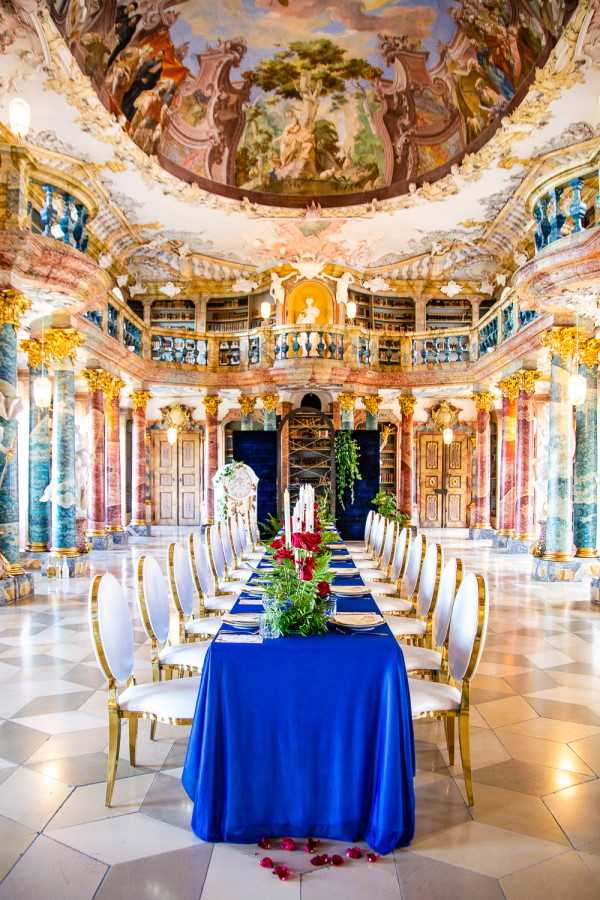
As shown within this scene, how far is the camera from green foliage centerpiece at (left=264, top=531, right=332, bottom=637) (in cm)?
312

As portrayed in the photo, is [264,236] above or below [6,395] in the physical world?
above

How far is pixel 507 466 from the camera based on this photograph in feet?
49.3

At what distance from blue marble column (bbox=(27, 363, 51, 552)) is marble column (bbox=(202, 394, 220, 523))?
21.9 ft

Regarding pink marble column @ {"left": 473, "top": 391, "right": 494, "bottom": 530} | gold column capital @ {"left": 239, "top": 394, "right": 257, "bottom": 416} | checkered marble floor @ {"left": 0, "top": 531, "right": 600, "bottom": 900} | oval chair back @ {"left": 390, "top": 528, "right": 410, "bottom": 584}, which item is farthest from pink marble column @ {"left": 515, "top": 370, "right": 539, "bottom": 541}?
checkered marble floor @ {"left": 0, "top": 531, "right": 600, "bottom": 900}

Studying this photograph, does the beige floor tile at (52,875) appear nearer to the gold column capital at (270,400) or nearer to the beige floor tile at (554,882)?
the beige floor tile at (554,882)

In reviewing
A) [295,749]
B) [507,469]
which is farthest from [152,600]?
[507,469]

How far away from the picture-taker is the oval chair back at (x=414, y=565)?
5.51 m

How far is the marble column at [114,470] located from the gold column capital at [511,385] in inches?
341

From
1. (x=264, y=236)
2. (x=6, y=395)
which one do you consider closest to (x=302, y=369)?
(x=264, y=236)

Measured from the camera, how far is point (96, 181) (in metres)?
12.2

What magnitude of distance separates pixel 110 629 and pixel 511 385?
12.6 m

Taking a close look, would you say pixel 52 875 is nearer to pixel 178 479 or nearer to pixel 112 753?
pixel 112 753

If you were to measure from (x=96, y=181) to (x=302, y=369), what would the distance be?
19.3ft

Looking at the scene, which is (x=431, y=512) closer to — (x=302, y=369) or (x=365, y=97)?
(x=302, y=369)
